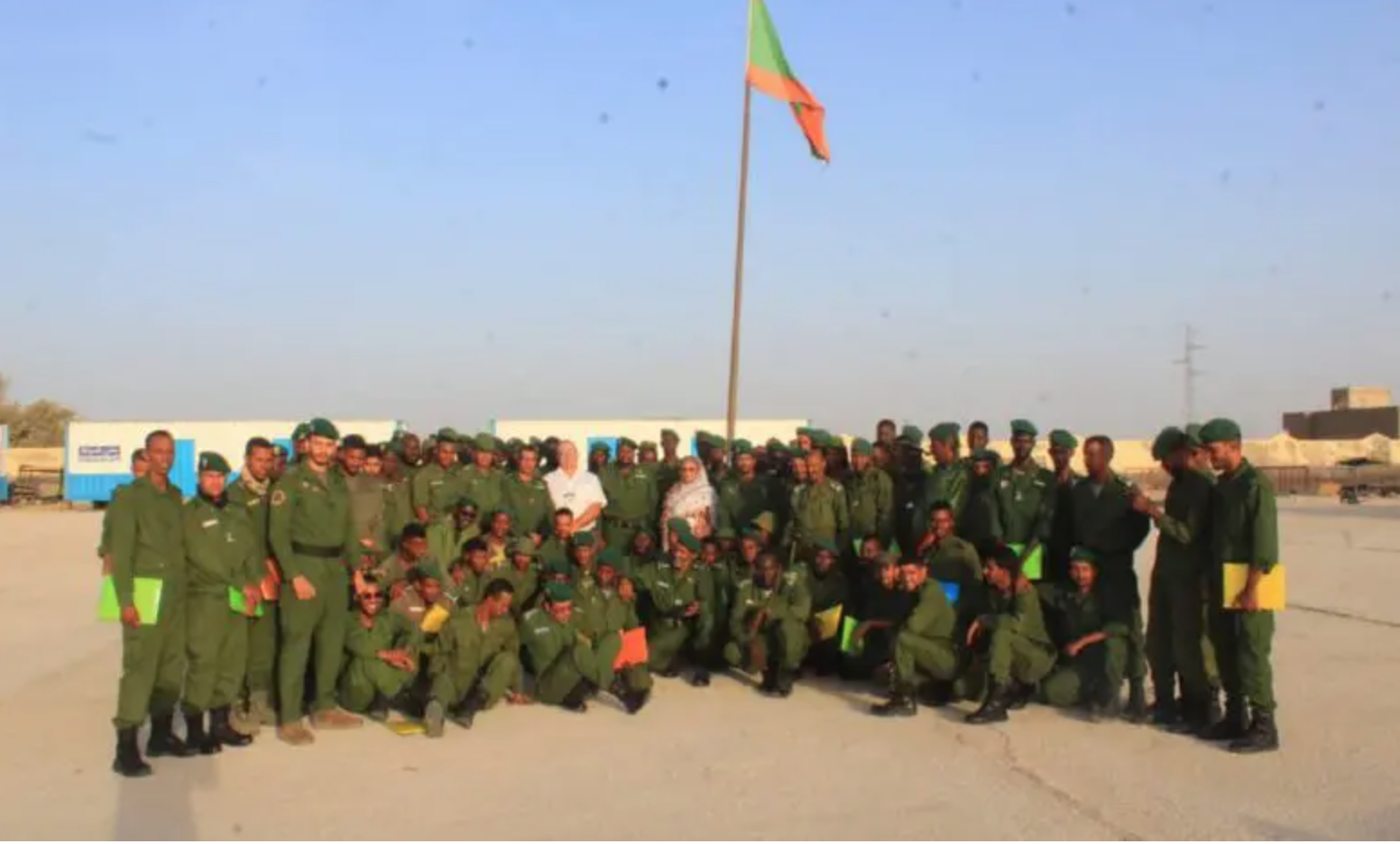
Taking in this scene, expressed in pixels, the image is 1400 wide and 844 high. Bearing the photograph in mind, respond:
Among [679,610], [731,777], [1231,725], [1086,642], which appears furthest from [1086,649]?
[679,610]

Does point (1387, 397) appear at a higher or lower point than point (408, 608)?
higher

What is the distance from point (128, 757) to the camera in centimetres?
621

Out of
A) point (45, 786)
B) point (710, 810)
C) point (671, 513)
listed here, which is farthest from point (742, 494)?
point (45, 786)

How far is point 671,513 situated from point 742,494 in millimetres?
613

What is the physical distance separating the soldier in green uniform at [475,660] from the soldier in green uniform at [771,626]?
5.31 feet

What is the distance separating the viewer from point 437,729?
7.00 meters

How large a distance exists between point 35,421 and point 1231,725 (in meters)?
78.1

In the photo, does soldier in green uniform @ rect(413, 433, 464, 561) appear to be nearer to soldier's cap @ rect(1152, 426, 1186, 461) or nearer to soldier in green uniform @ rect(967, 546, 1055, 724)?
soldier in green uniform @ rect(967, 546, 1055, 724)

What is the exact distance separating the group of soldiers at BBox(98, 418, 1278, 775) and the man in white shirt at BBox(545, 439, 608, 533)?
4.3 inches

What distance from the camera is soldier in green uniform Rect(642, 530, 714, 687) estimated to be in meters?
8.63

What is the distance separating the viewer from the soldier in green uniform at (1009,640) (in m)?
7.30

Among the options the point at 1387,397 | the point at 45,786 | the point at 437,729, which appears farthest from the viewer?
the point at 1387,397

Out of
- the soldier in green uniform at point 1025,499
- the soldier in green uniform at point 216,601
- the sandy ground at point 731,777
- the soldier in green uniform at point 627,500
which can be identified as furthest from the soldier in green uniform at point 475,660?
the soldier in green uniform at point 1025,499

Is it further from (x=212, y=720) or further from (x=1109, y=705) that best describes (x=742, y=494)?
(x=212, y=720)
